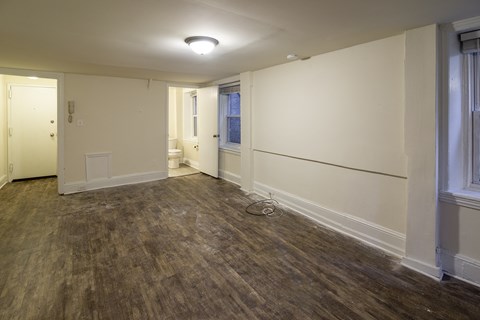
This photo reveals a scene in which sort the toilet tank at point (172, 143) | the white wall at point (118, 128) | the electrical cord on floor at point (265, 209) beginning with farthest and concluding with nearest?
the toilet tank at point (172, 143) < the white wall at point (118, 128) < the electrical cord on floor at point (265, 209)

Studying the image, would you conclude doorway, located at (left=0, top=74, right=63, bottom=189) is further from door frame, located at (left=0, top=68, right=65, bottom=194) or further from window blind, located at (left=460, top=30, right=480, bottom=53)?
window blind, located at (left=460, top=30, right=480, bottom=53)

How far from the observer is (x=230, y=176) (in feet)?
17.8

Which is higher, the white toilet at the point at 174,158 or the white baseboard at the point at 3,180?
the white toilet at the point at 174,158

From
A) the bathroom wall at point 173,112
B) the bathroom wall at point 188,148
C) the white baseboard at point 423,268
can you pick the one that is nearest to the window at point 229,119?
the bathroom wall at point 188,148

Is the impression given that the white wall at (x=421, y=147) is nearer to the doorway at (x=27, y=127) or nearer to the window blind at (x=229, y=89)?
the window blind at (x=229, y=89)

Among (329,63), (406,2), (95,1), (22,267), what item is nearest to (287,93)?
(329,63)

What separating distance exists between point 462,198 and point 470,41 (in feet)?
4.15

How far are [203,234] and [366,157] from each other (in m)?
1.99

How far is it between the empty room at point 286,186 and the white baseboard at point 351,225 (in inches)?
0.7

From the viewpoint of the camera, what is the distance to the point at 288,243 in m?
2.80

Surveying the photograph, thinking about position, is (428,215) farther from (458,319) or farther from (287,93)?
(287,93)

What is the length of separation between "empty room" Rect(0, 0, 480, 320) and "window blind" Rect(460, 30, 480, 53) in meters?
0.01

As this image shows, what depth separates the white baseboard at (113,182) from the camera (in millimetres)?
4701

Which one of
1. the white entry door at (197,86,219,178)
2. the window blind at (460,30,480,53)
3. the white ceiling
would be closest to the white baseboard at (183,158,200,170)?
the white entry door at (197,86,219,178)
